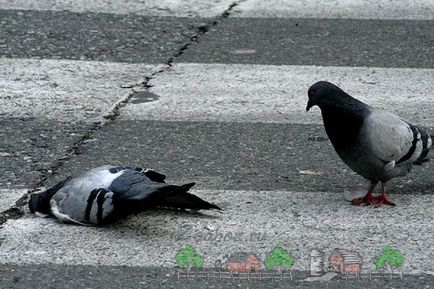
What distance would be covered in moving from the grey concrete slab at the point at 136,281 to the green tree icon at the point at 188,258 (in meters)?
0.07

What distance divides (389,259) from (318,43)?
126 inches

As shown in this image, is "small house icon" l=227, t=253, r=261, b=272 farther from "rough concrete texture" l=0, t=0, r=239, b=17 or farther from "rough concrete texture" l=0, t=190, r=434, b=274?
"rough concrete texture" l=0, t=0, r=239, b=17

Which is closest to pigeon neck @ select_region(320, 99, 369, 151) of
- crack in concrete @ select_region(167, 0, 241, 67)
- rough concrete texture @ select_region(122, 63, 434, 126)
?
rough concrete texture @ select_region(122, 63, 434, 126)

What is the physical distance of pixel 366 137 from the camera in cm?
450

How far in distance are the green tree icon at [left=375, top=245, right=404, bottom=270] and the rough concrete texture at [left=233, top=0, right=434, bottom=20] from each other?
12.0 feet

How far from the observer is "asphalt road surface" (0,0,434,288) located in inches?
160

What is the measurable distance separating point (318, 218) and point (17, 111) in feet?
6.71

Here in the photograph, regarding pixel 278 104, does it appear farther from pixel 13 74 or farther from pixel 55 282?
pixel 55 282

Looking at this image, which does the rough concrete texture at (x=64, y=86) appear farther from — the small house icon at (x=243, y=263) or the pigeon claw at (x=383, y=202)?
the small house icon at (x=243, y=263)

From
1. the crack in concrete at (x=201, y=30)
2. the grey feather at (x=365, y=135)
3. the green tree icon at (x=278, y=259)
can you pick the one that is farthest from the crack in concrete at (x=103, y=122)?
the grey feather at (x=365, y=135)

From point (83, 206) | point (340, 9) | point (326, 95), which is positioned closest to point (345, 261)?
point (326, 95)

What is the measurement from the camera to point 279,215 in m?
4.46

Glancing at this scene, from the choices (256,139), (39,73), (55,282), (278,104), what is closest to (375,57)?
(278,104)

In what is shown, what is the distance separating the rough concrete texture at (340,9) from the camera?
7527 mm
